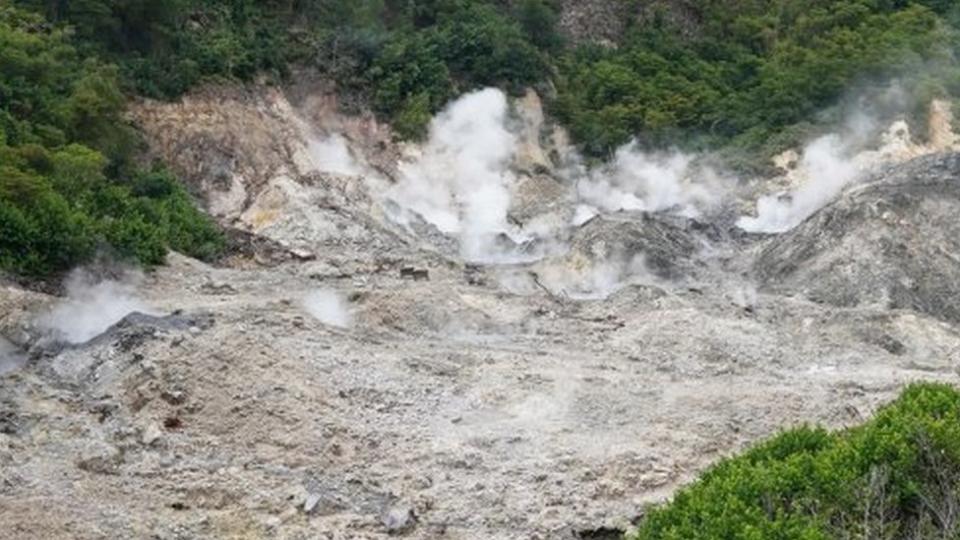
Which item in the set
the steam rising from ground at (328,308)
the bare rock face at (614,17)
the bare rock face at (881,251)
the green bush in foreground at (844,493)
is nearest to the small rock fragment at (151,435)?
the steam rising from ground at (328,308)

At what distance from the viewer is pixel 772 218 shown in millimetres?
34062

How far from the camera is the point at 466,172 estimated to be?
36.0 m

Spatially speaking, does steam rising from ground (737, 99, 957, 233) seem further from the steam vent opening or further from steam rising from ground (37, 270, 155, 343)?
steam rising from ground (37, 270, 155, 343)

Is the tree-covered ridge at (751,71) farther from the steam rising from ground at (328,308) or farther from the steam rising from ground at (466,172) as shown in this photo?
the steam rising from ground at (328,308)

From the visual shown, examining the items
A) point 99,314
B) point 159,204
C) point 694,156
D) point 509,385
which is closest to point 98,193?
point 159,204

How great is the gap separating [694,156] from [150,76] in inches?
644

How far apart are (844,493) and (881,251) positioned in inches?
639

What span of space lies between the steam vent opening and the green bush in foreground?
4 cm

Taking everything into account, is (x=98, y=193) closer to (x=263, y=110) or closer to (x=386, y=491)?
(x=263, y=110)

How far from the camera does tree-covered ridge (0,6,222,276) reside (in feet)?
76.4

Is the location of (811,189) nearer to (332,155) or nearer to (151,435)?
(332,155)

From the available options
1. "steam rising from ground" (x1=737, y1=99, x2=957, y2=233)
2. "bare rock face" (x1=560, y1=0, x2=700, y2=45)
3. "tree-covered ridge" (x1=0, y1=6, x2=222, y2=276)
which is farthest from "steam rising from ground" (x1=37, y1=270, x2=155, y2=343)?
"bare rock face" (x1=560, y1=0, x2=700, y2=45)

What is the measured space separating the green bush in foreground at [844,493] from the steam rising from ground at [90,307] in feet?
42.4

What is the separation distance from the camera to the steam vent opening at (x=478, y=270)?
596 inches
